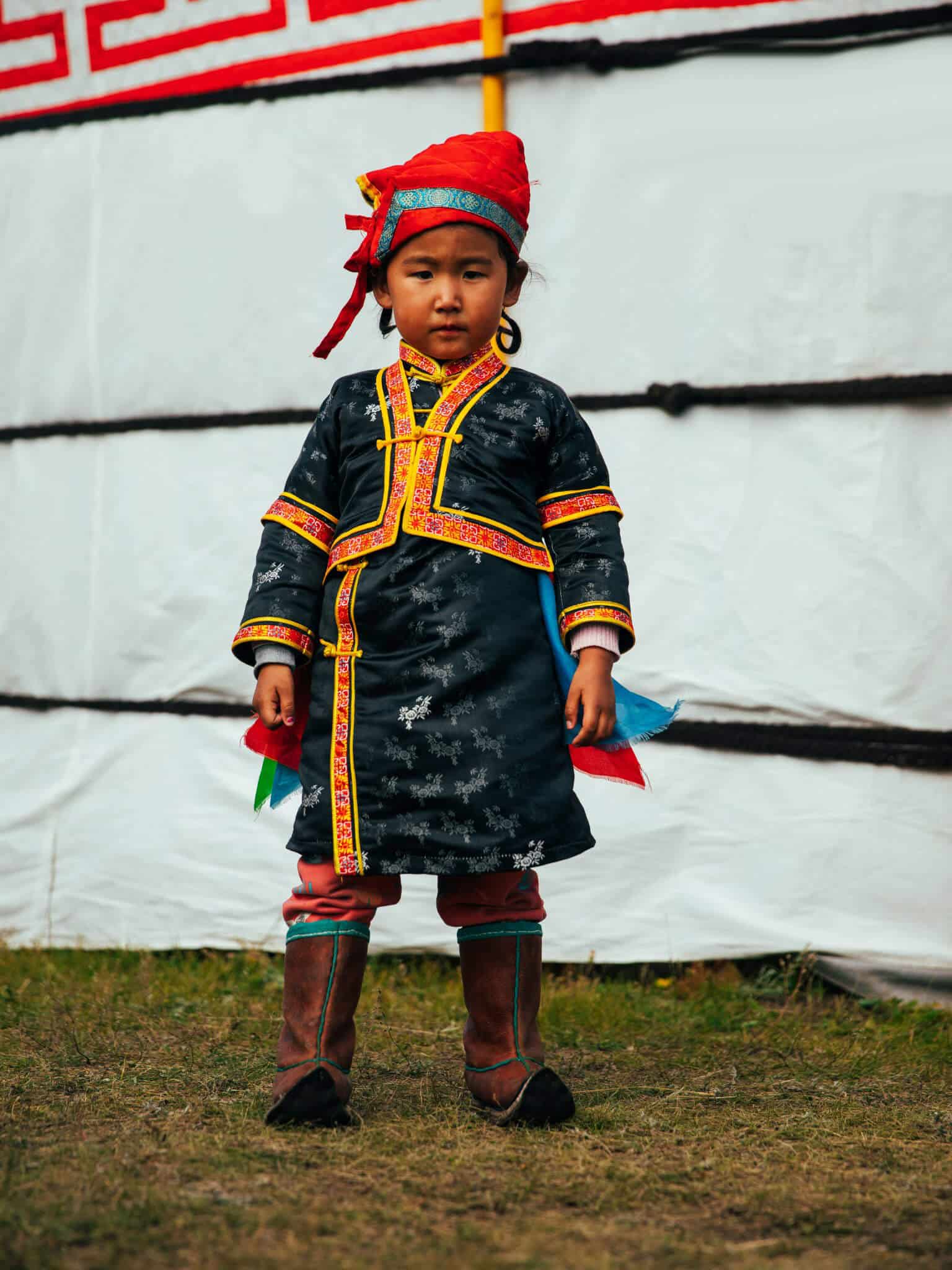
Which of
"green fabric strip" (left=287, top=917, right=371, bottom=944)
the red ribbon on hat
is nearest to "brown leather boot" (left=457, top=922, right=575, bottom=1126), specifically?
"green fabric strip" (left=287, top=917, right=371, bottom=944)

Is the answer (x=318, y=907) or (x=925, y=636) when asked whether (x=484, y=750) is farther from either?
(x=925, y=636)

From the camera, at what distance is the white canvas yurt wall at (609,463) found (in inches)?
102

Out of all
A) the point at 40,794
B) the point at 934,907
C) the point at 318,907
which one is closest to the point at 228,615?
the point at 40,794

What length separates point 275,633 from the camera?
1.88 meters

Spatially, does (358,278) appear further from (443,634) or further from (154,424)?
(154,424)

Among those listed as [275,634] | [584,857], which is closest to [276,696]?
[275,634]

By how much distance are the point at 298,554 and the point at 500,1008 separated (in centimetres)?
65

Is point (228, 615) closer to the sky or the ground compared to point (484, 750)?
closer to the sky

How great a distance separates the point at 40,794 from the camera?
3105 millimetres

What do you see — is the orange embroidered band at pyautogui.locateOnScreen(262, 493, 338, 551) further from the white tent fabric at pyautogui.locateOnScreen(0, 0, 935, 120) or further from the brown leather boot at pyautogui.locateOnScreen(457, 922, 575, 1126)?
the white tent fabric at pyautogui.locateOnScreen(0, 0, 935, 120)

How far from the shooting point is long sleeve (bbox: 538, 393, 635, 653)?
6.14 feet

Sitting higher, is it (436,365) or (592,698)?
(436,365)

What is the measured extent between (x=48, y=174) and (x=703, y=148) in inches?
56.9

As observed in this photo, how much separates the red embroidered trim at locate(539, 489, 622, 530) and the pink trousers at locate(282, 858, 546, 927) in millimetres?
469
